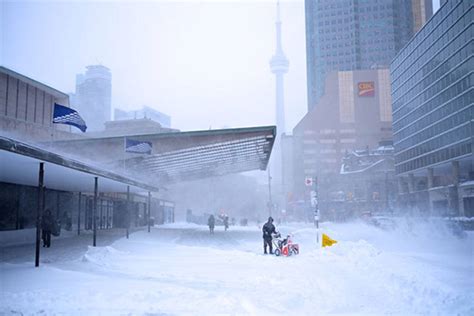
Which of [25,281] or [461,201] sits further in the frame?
[461,201]

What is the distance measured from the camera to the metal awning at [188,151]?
28.7 metres

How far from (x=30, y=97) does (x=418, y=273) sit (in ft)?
113

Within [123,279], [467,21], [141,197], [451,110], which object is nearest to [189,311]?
[123,279]

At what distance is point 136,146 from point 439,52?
85.7ft

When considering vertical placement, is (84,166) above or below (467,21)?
below

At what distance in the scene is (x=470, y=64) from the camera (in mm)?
34250

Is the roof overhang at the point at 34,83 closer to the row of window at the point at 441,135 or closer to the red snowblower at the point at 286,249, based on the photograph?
the red snowblower at the point at 286,249

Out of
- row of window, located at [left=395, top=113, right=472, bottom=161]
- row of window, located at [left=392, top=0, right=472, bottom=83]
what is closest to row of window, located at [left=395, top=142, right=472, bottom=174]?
row of window, located at [left=395, top=113, right=472, bottom=161]

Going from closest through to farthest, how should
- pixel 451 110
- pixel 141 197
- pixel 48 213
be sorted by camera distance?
pixel 48 213 → pixel 451 110 → pixel 141 197

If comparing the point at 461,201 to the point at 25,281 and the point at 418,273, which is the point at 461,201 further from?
the point at 25,281

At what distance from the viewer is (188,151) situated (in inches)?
1332

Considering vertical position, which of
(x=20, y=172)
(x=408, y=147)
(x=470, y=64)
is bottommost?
(x=20, y=172)

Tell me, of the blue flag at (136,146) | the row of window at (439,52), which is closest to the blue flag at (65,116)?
the blue flag at (136,146)

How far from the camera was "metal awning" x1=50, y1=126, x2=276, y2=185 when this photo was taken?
94.1 feet
